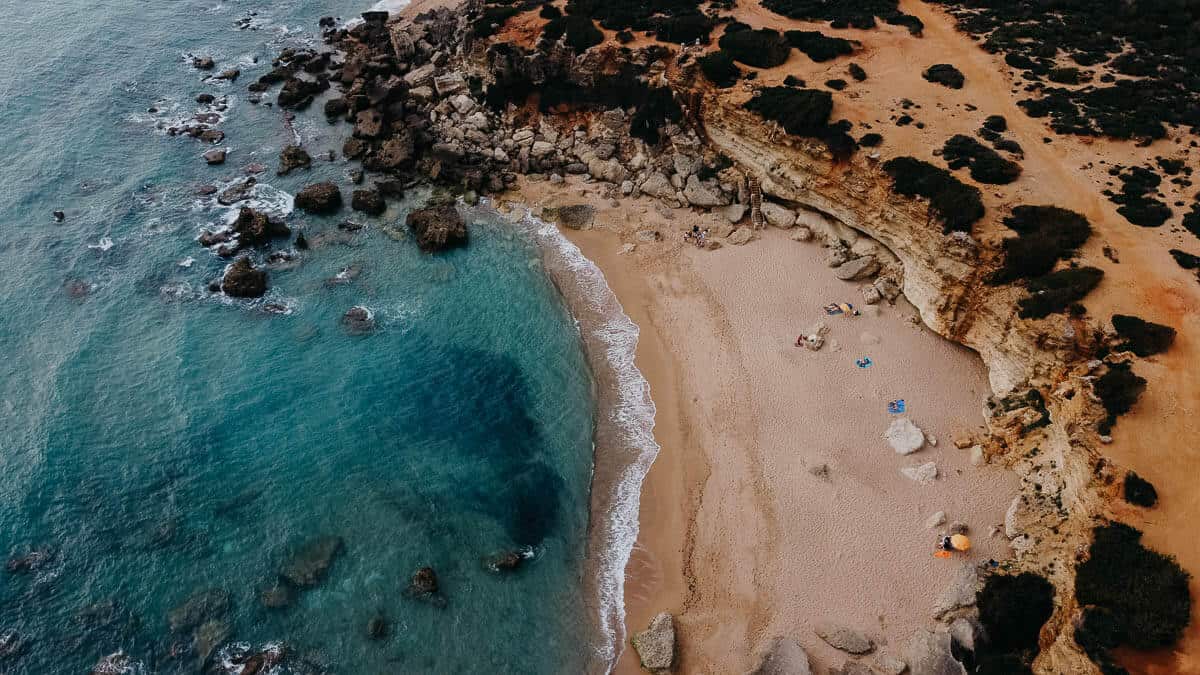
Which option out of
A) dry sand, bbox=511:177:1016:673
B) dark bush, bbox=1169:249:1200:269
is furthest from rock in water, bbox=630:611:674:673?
dark bush, bbox=1169:249:1200:269

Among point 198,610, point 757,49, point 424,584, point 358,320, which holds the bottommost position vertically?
point 424,584

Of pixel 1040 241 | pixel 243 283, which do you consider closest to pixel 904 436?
pixel 1040 241

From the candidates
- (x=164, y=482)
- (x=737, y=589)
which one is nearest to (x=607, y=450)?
(x=737, y=589)

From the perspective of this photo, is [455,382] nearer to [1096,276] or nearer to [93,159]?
[1096,276]

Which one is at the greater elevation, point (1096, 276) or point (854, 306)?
point (1096, 276)

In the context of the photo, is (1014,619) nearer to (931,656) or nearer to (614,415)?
(931,656)

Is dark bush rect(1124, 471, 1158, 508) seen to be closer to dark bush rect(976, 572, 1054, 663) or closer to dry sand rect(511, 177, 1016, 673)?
dark bush rect(976, 572, 1054, 663)

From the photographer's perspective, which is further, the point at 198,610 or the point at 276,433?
the point at 276,433
